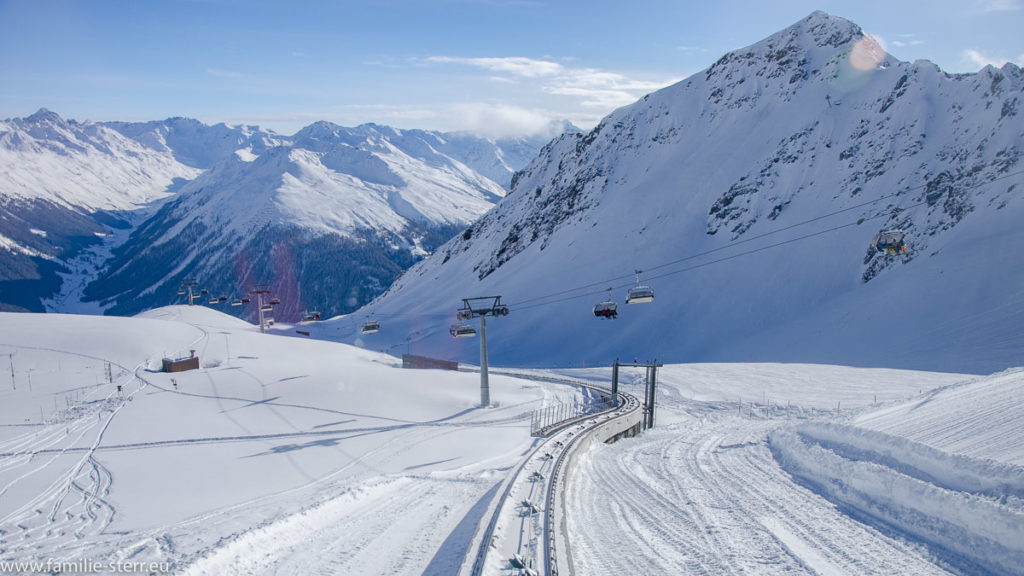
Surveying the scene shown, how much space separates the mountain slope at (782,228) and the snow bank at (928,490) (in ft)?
120

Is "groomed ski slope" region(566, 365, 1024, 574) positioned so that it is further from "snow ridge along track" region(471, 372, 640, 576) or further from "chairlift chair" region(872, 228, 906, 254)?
"chairlift chair" region(872, 228, 906, 254)

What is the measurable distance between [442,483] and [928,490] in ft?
35.4

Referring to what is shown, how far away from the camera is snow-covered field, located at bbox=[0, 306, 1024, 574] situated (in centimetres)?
916

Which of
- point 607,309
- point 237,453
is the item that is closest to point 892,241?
point 607,309

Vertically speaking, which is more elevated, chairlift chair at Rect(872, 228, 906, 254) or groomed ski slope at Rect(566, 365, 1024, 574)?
chairlift chair at Rect(872, 228, 906, 254)

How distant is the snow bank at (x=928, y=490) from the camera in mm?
8250

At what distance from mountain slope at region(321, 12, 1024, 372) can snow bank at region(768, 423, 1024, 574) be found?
120 feet

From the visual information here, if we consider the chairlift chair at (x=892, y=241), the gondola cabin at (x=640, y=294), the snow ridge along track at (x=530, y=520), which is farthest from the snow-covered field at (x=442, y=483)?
the chairlift chair at (x=892, y=241)

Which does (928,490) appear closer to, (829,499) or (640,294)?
(829,499)

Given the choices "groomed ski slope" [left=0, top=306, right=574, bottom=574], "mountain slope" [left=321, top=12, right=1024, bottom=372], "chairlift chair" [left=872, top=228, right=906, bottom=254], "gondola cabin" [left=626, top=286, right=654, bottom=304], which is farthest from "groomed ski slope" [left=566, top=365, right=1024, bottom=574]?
"mountain slope" [left=321, top=12, right=1024, bottom=372]

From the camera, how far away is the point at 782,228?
74062 millimetres

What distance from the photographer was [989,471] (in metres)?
9.36

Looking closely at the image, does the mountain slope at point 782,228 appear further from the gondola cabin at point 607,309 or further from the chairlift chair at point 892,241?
the gondola cabin at point 607,309

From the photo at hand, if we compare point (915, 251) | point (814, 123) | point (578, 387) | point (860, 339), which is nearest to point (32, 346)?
point (578, 387)
